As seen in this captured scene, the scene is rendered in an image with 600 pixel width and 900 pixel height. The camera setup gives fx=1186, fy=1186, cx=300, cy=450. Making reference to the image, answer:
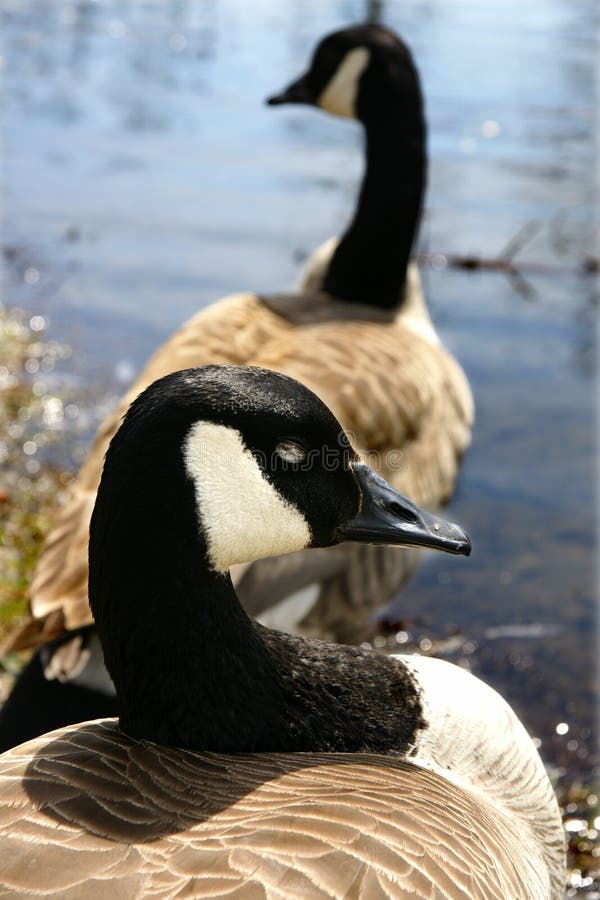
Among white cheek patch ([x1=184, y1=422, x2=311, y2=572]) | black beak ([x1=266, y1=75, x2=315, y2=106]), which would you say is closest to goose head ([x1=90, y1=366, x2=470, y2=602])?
white cheek patch ([x1=184, y1=422, x2=311, y2=572])

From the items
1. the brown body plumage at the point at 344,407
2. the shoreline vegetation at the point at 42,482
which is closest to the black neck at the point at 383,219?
the brown body plumage at the point at 344,407

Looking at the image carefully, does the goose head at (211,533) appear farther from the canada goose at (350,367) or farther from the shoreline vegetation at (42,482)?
the shoreline vegetation at (42,482)

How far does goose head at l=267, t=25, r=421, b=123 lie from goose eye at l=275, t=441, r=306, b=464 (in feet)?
13.0

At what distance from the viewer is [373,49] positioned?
604 centimetres

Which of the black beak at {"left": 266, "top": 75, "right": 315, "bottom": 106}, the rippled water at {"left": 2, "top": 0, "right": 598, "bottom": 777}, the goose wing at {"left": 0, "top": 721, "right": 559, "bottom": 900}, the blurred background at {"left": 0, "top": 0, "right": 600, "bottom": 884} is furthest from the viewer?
the black beak at {"left": 266, "top": 75, "right": 315, "bottom": 106}

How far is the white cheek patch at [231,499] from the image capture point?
237 cm

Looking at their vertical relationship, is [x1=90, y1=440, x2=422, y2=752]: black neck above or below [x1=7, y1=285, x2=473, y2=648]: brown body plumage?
above

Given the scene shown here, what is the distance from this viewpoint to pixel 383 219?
595 centimetres

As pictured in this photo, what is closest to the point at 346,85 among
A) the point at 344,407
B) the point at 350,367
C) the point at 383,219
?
the point at 383,219

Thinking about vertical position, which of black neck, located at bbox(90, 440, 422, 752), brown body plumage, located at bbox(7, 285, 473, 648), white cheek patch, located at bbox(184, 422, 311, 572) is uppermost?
white cheek patch, located at bbox(184, 422, 311, 572)

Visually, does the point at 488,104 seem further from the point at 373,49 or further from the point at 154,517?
the point at 154,517

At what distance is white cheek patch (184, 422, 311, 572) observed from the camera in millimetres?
2373

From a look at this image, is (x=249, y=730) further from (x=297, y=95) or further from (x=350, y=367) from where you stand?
(x=297, y=95)

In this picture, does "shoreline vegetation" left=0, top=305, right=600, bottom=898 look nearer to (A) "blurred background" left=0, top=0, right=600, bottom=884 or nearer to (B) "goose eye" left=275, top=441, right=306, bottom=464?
(A) "blurred background" left=0, top=0, right=600, bottom=884
